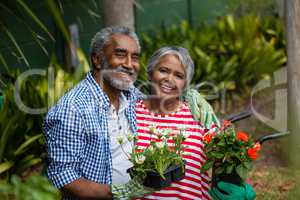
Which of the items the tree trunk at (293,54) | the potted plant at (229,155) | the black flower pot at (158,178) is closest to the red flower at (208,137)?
the potted plant at (229,155)

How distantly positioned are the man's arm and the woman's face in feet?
2.06

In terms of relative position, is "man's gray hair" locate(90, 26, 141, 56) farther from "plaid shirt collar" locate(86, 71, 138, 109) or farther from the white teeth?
the white teeth

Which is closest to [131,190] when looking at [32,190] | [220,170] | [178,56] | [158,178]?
[158,178]

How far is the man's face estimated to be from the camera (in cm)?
337

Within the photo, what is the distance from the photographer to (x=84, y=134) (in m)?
3.15

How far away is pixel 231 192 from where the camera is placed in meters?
3.21

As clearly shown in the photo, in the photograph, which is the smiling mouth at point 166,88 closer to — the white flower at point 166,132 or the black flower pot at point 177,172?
the white flower at point 166,132

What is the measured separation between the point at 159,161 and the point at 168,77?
58 centimetres

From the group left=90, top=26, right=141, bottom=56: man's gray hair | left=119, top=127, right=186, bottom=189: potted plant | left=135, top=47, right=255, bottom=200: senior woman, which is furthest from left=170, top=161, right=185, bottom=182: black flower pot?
left=90, top=26, right=141, bottom=56: man's gray hair

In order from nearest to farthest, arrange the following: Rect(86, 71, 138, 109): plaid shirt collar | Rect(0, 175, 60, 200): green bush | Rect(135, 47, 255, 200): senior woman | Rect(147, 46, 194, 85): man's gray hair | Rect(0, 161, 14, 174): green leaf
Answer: Rect(0, 175, 60, 200): green bush
Rect(86, 71, 138, 109): plaid shirt collar
Rect(135, 47, 255, 200): senior woman
Rect(147, 46, 194, 85): man's gray hair
Rect(0, 161, 14, 174): green leaf

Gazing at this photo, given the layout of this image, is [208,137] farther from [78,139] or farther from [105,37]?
[105,37]

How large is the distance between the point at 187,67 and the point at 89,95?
0.57 meters

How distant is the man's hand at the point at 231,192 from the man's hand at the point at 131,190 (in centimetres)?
37

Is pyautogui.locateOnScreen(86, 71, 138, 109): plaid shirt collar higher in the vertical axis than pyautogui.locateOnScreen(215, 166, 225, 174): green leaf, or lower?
higher
